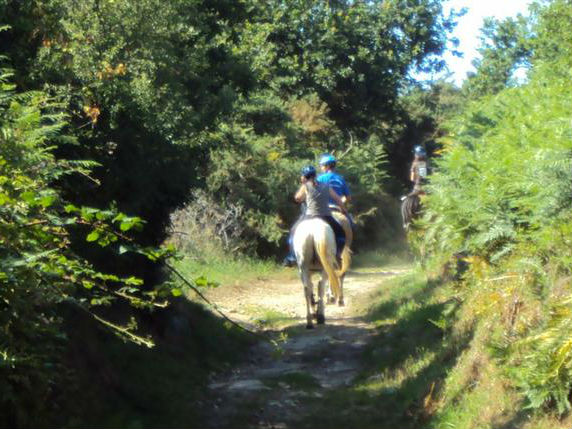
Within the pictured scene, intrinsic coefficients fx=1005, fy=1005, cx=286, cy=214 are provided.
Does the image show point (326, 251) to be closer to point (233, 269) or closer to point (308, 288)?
point (308, 288)

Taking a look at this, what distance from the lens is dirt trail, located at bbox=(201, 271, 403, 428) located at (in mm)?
11109

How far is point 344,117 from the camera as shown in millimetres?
38812

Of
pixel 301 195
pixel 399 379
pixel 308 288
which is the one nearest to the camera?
pixel 399 379

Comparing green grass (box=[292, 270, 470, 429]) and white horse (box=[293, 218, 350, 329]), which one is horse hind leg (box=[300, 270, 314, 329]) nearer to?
white horse (box=[293, 218, 350, 329])

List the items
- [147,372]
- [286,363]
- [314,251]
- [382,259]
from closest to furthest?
1. [147,372]
2. [286,363]
3. [314,251]
4. [382,259]

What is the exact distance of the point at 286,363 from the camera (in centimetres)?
1395

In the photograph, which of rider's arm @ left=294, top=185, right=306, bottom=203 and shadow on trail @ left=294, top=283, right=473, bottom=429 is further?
rider's arm @ left=294, top=185, right=306, bottom=203

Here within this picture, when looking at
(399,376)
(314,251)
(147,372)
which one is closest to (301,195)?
(314,251)

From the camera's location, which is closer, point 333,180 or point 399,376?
point 399,376

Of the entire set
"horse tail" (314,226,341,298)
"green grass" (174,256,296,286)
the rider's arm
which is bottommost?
"green grass" (174,256,296,286)

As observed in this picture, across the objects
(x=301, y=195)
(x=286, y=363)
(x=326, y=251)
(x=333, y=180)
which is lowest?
(x=286, y=363)

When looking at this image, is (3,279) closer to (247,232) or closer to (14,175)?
(14,175)

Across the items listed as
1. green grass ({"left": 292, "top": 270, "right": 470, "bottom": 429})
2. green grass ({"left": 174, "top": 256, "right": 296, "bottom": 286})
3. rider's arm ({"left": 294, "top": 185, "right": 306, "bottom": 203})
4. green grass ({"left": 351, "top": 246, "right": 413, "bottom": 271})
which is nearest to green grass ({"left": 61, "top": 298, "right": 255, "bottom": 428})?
green grass ({"left": 292, "top": 270, "right": 470, "bottom": 429})

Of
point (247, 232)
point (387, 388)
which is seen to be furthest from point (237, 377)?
point (247, 232)
